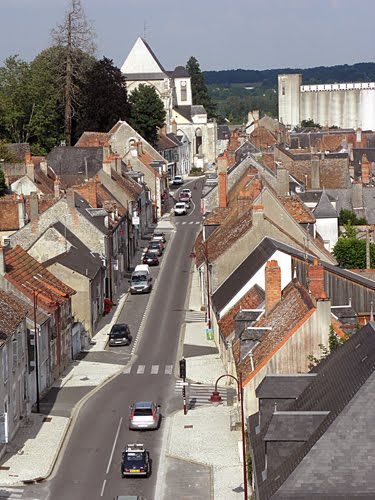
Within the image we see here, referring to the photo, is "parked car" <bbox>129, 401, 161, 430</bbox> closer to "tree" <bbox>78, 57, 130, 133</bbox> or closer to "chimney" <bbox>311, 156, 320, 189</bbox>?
"chimney" <bbox>311, 156, 320, 189</bbox>

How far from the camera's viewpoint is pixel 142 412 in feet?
173

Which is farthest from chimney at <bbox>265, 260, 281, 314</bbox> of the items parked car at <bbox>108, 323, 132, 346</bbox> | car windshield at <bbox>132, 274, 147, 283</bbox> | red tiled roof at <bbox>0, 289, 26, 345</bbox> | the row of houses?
car windshield at <bbox>132, 274, 147, 283</bbox>

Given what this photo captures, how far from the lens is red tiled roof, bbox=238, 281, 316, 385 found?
158ft

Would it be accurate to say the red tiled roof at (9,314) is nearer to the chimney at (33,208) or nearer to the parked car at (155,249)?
the chimney at (33,208)

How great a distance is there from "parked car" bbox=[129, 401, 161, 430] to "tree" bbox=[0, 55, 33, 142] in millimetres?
86370

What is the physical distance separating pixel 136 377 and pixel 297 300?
14067mm

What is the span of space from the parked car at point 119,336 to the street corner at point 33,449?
14.4m

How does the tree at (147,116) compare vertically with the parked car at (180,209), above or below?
above

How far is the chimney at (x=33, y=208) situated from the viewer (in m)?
80.8

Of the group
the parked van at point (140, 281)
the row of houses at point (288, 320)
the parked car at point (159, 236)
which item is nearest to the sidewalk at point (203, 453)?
the row of houses at point (288, 320)

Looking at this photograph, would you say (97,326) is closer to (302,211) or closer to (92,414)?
(302,211)

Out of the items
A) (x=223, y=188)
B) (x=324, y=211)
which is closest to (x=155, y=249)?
(x=324, y=211)

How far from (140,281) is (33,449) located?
3519cm

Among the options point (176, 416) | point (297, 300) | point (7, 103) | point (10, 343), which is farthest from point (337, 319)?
point (7, 103)
